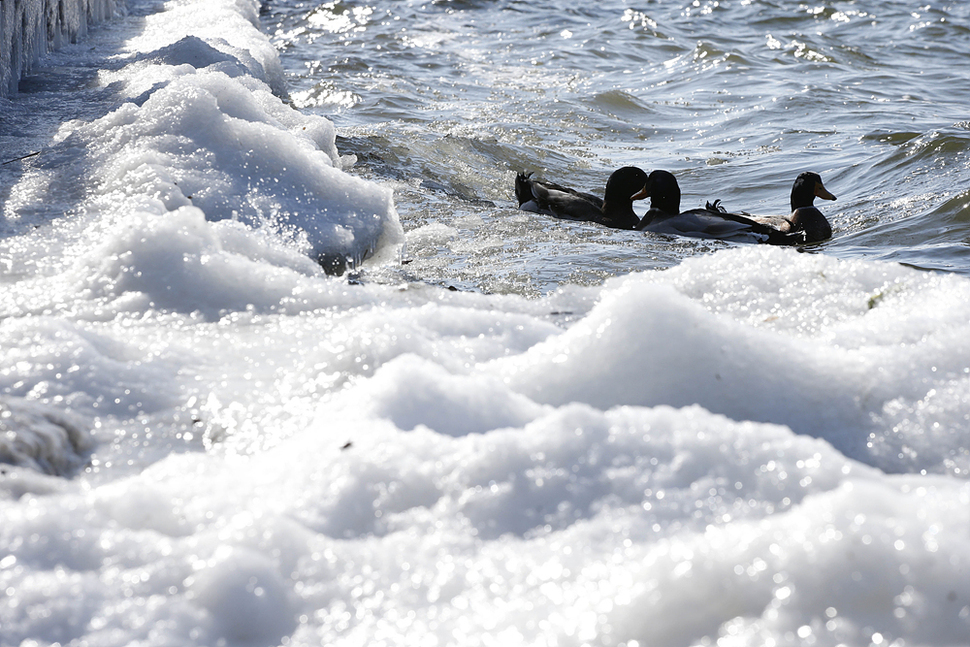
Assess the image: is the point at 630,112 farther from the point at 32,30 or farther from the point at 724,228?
the point at 32,30

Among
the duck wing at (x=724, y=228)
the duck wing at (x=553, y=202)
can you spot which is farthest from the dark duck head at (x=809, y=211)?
the duck wing at (x=553, y=202)

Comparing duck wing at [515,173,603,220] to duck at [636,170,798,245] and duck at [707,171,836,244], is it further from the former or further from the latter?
duck at [707,171,836,244]

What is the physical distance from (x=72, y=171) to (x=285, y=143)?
84 cm

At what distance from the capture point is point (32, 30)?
18.5ft

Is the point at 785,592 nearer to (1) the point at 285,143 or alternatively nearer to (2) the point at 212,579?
(2) the point at 212,579

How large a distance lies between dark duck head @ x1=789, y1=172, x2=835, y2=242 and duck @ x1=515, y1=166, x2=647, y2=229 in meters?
1.08

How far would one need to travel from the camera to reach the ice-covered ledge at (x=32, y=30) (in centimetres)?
481

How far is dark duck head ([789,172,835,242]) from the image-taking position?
20.0ft

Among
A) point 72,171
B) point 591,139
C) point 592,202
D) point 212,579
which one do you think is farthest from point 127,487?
point 591,139

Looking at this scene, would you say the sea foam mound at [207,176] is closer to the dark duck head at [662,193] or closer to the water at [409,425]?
the water at [409,425]

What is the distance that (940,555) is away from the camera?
1.32 metres

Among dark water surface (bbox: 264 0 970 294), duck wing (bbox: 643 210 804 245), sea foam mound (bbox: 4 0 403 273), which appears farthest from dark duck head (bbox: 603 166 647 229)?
sea foam mound (bbox: 4 0 403 273)

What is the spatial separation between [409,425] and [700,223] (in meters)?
4.66

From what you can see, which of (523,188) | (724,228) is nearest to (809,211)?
(724,228)
